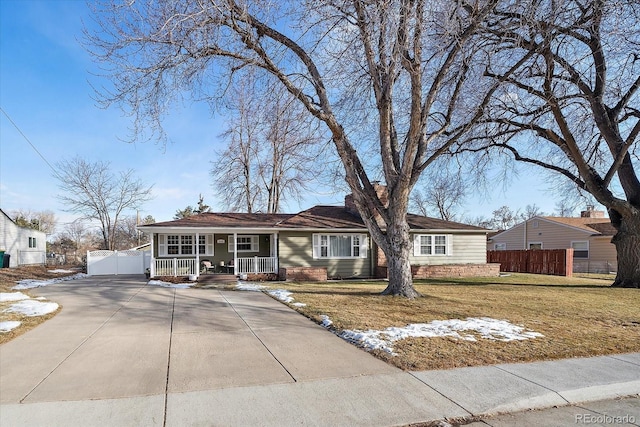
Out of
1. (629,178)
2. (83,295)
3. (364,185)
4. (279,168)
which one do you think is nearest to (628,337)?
(364,185)

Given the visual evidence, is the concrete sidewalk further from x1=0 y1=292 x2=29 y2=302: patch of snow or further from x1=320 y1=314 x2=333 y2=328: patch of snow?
x1=0 y1=292 x2=29 y2=302: patch of snow

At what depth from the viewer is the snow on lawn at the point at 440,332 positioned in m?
6.15

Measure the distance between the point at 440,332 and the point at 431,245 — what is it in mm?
13907

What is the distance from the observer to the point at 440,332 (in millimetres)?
6750

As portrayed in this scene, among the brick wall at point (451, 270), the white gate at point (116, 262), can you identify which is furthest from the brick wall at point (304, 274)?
the white gate at point (116, 262)

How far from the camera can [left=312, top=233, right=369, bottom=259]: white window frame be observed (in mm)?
18438

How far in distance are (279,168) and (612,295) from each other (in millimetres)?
22443

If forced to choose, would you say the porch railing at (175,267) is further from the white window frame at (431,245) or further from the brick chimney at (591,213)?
the brick chimney at (591,213)

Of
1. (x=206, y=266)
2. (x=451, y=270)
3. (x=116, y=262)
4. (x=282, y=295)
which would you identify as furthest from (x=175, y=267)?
(x=451, y=270)

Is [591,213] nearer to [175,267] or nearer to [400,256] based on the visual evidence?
[400,256]

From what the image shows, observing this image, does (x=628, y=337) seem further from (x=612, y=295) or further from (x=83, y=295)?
(x=83, y=295)

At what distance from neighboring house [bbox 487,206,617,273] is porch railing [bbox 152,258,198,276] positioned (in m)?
27.0

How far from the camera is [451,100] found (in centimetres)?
1127

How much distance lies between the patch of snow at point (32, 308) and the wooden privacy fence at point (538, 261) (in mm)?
23766
